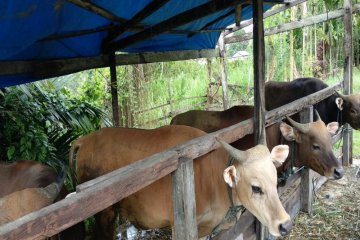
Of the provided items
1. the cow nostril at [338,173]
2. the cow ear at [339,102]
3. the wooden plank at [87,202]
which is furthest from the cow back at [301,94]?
the wooden plank at [87,202]

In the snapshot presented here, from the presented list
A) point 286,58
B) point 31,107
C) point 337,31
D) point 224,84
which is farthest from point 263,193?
point 337,31

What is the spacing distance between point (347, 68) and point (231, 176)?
18.3 ft

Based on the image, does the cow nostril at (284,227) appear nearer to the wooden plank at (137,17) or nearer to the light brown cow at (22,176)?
the light brown cow at (22,176)

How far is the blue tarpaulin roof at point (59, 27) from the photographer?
10.6ft

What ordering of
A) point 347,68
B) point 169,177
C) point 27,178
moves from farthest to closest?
point 347,68 → point 169,177 → point 27,178

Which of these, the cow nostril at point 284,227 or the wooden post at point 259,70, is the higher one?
the wooden post at point 259,70

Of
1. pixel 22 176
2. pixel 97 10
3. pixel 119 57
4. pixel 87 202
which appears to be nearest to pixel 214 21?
pixel 119 57

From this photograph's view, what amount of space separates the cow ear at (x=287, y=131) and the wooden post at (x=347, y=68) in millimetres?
3472

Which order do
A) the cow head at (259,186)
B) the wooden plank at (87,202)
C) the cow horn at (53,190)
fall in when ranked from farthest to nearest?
the cow head at (259,186), the cow horn at (53,190), the wooden plank at (87,202)

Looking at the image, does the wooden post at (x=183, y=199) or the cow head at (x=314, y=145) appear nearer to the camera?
the wooden post at (x=183, y=199)

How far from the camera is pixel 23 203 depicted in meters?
2.81

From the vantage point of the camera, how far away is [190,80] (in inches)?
514

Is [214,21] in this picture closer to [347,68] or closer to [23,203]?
[347,68]

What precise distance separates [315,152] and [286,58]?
11944 mm
